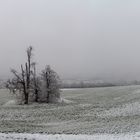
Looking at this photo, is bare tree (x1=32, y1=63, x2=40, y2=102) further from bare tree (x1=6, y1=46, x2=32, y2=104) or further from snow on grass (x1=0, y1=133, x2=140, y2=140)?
snow on grass (x1=0, y1=133, x2=140, y2=140)

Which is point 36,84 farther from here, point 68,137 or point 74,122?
point 68,137

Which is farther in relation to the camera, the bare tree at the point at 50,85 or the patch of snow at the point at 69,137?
the bare tree at the point at 50,85

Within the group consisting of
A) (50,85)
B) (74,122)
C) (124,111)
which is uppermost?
(50,85)

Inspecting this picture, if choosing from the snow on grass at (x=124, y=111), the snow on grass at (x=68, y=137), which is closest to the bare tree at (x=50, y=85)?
the snow on grass at (x=124, y=111)

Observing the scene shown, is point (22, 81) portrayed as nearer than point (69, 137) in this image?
No

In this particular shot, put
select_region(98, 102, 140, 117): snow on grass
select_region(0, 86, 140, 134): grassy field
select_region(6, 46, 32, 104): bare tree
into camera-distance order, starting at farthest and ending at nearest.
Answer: select_region(6, 46, 32, 104): bare tree < select_region(98, 102, 140, 117): snow on grass < select_region(0, 86, 140, 134): grassy field

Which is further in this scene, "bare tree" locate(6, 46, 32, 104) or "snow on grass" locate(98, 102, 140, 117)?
"bare tree" locate(6, 46, 32, 104)

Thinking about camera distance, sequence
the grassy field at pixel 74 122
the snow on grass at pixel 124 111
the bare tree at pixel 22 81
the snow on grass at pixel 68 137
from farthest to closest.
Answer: the bare tree at pixel 22 81 → the snow on grass at pixel 124 111 → the grassy field at pixel 74 122 → the snow on grass at pixel 68 137

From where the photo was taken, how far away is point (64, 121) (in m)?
31.1

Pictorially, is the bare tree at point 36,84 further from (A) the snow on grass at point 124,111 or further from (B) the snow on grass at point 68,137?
(B) the snow on grass at point 68,137

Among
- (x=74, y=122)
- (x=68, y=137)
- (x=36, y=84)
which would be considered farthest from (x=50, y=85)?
(x=68, y=137)

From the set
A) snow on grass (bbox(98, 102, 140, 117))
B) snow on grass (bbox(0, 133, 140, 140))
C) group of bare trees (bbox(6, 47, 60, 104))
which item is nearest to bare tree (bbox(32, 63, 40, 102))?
group of bare trees (bbox(6, 47, 60, 104))

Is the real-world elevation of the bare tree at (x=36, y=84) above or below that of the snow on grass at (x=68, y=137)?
above

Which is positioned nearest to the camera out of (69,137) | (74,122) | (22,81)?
(69,137)
